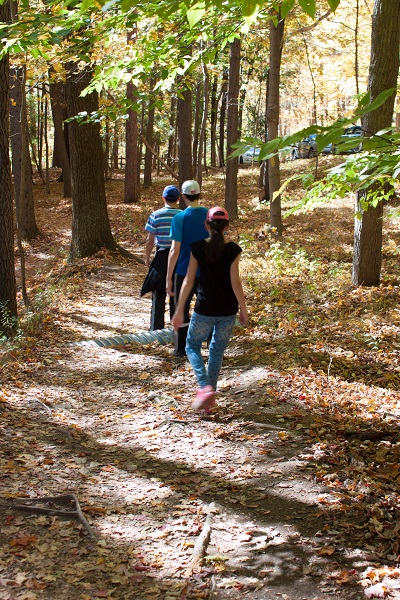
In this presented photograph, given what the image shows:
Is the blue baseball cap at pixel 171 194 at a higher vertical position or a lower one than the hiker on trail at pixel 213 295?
higher

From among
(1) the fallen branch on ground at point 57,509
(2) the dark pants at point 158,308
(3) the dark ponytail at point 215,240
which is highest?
(3) the dark ponytail at point 215,240

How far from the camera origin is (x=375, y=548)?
3.70m

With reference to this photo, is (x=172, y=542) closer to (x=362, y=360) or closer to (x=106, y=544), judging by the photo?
(x=106, y=544)

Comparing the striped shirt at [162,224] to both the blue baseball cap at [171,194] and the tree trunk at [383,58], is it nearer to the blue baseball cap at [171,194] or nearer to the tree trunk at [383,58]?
the blue baseball cap at [171,194]

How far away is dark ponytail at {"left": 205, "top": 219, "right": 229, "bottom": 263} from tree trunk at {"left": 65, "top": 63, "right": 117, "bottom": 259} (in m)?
9.03

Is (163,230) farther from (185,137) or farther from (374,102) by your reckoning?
(185,137)

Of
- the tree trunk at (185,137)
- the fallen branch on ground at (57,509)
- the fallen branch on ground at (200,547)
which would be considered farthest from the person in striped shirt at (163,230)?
the tree trunk at (185,137)

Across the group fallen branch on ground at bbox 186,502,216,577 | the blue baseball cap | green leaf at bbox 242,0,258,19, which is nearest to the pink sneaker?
fallen branch on ground at bbox 186,502,216,577

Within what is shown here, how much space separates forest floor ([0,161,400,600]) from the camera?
3539 mm

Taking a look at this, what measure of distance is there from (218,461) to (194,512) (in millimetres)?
787

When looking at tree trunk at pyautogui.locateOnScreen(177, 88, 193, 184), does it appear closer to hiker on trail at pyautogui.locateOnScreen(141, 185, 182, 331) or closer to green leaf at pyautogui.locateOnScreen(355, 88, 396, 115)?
hiker on trail at pyautogui.locateOnScreen(141, 185, 182, 331)

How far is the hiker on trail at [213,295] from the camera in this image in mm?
5125

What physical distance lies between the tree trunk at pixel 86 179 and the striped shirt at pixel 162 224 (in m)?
6.59

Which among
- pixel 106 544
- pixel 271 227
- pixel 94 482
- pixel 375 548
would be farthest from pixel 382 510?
pixel 271 227
